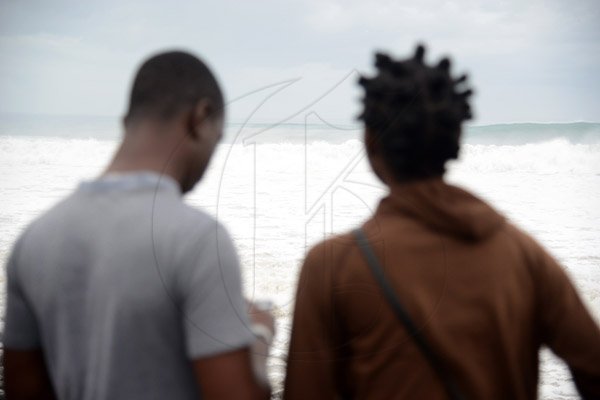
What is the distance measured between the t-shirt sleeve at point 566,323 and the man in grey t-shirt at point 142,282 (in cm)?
72

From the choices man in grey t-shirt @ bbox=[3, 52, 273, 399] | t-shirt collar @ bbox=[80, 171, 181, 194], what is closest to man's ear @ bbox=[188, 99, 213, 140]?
man in grey t-shirt @ bbox=[3, 52, 273, 399]

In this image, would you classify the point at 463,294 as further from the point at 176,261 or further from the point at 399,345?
the point at 176,261

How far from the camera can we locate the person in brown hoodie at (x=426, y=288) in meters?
1.26

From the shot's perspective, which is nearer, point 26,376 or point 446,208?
point 446,208

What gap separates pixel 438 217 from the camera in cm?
127

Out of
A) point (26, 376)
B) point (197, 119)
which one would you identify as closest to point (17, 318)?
point (26, 376)

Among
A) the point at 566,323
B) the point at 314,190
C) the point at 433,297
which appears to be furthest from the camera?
the point at 314,190

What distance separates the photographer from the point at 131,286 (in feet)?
3.84

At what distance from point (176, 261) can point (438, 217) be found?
61 cm

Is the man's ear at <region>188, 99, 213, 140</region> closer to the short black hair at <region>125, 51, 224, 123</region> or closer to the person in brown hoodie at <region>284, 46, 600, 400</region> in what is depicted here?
the short black hair at <region>125, 51, 224, 123</region>

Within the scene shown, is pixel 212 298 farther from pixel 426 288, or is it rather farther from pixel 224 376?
pixel 426 288

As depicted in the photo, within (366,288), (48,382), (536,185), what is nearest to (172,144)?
(366,288)

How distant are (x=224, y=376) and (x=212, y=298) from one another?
19cm

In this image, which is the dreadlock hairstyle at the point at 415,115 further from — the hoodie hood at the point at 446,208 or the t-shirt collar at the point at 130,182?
the t-shirt collar at the point at 130,182
